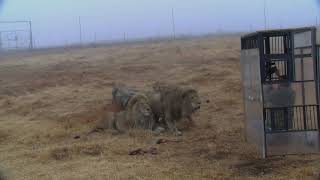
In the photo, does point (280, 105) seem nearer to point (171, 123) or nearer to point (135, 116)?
point (171, 123)

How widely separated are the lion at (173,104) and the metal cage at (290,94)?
5529 millimetres

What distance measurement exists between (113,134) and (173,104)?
1824 millimetres

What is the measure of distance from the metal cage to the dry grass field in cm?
40

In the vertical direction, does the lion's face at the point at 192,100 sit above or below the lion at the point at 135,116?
above

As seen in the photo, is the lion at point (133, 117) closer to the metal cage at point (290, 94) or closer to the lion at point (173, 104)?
the lion at point (173, 104)

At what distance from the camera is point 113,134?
1733cm

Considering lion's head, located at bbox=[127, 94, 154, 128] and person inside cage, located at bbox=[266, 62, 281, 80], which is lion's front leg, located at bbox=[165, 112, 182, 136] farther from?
person inside cage, located at bbox=[266, 62, 281, 80]

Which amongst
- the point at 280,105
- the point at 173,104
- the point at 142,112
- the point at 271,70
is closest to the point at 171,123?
the point at 173,104

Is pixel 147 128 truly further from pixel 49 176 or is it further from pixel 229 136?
pixel 49 176

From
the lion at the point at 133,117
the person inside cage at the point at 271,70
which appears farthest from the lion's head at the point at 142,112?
the person inside cage at the point at 271,70

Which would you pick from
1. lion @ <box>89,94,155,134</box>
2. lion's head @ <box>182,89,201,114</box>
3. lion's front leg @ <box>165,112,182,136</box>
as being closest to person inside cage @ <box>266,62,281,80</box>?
lion's head @ <box>182,89,201,114</box>

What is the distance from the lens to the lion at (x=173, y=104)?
17266 millimetres

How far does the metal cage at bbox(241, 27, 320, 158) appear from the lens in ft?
37.8

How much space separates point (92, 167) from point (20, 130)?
7.15m
